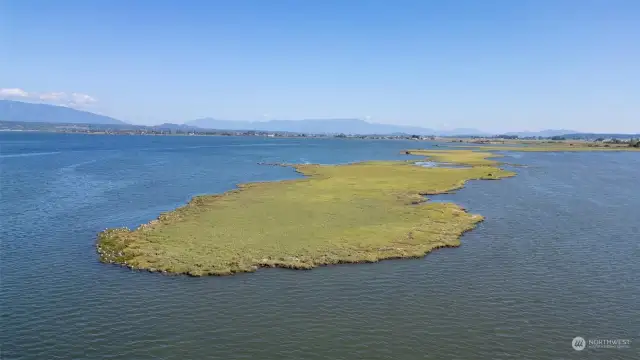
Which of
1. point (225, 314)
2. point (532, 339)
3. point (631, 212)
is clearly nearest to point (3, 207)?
point (225, 314)


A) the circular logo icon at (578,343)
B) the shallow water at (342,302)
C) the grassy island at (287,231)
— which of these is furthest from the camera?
the grassy island at (287,231)

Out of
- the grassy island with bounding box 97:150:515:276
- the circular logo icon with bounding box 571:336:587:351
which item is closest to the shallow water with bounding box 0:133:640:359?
the circular logo icon with bounding box 571:336:587:351

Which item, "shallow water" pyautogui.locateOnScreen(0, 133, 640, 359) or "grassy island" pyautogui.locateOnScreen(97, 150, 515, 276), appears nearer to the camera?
"shallow water" pyautogui.locateOnScreen(0, 133, 640, 359)

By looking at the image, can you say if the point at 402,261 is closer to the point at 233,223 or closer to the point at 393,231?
the point at 393,231

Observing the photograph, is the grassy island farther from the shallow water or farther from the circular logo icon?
the circular logo icon

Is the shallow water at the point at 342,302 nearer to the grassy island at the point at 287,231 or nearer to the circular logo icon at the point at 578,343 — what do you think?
the circular logo icon at the point at 578,343

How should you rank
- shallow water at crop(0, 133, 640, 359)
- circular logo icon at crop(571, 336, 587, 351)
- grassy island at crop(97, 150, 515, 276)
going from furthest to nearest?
grassy island at crop(97, 150, 515, 276), circular logo icon at crop(571, 336, 587, 351), shallow water at crop(0, 133, 640, 359)

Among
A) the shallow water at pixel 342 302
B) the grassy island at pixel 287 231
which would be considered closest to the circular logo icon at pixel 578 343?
the shallow water at pixel 342 302
